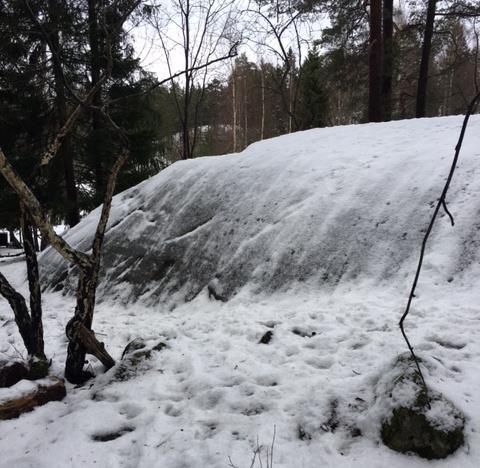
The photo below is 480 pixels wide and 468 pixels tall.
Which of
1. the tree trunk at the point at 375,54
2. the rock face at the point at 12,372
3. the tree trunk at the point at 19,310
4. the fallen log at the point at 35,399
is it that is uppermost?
the tree trunk at the point at 375,54

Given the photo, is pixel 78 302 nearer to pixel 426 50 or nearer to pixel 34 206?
pixel 34 206

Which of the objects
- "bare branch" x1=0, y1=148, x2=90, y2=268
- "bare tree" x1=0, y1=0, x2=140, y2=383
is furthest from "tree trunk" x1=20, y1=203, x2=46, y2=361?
"bare branch" x1=0, y1=148, x2=90, y2=268

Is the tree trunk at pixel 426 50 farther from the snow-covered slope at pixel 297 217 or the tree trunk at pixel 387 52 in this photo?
the snow-covered slope at pixel 297 217

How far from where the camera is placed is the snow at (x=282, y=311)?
2713mm

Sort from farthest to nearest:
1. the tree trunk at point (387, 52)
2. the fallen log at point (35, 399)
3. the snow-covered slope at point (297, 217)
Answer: the tree trunk at point (387, 52)
the snow-covered slope at point (297, 217)
the fallen log at point (35, 399)

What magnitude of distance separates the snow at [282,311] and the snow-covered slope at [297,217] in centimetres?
3

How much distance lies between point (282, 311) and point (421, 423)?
237 cm

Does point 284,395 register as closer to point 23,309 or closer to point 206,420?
point 206,420

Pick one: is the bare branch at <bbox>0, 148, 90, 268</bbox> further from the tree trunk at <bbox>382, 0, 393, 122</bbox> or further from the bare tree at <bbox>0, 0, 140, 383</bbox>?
the tree trunk at <bbox>382, 0, 393, 122</bbox>

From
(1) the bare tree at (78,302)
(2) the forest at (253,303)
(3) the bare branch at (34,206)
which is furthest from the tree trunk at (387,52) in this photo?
(3) the bare branch at (34,206)

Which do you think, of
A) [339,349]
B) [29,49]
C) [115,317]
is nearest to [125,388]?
[339,349]

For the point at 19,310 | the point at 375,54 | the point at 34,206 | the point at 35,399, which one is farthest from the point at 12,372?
the point at 375,54

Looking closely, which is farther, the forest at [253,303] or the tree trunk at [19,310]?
the tree trunk at [19,310]

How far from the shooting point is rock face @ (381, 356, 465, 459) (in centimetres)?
231
